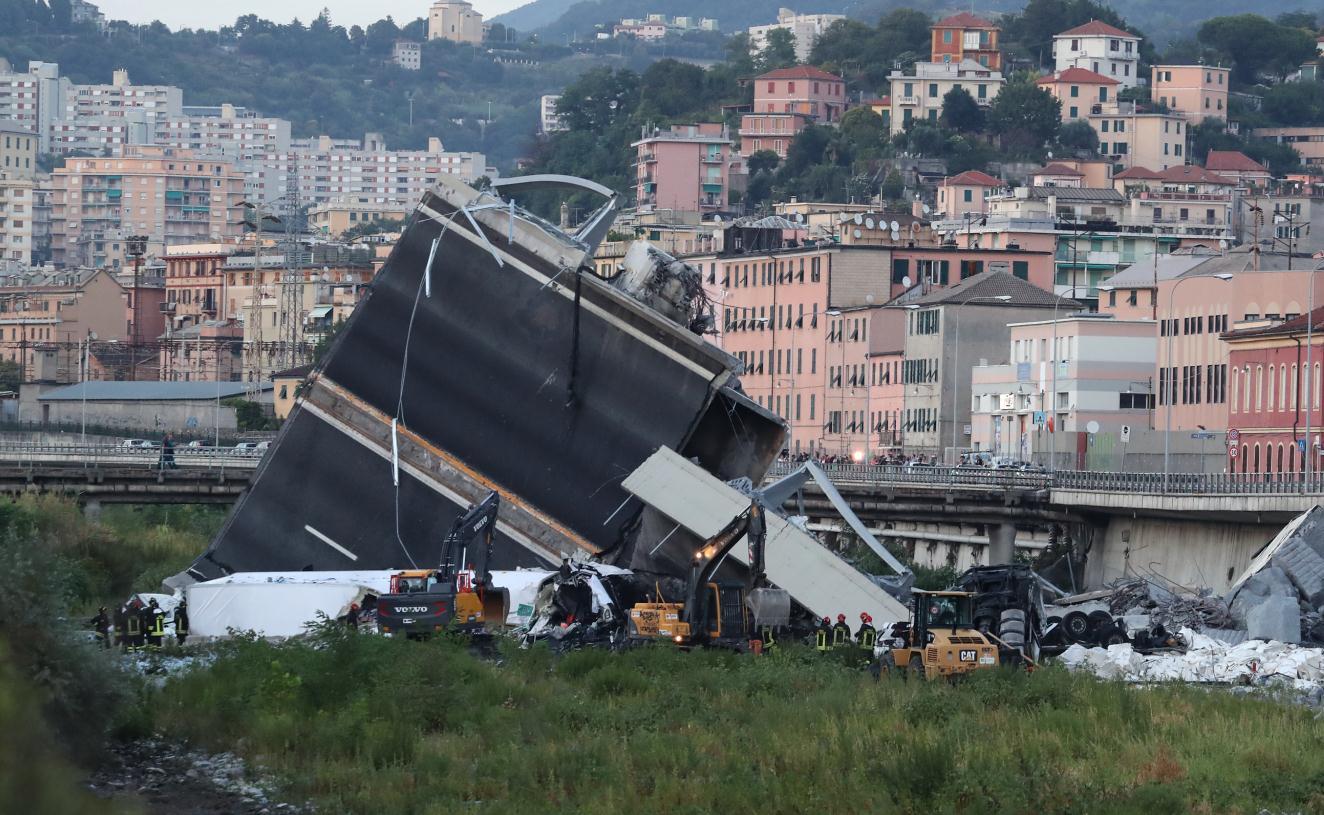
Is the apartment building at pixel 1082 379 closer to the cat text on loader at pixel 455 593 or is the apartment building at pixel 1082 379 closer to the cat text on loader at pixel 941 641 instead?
the cat text on loader at pixel 455 593

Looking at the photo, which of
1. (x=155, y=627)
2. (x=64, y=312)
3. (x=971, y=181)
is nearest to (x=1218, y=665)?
(x=155, y=627)

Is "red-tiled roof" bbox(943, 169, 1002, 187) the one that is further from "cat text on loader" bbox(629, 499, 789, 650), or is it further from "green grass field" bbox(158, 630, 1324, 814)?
"green grass field" bbox(158, 630, 1324, 814)

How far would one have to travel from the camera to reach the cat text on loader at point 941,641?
41.9m

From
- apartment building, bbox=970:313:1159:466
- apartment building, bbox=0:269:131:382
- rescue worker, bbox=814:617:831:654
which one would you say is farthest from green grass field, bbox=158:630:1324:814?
apartment building, bbox=0:269:131:382

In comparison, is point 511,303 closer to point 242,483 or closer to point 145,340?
point 242,483

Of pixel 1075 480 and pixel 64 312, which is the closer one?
pixel 1075 480

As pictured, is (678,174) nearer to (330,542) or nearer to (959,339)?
(959,339)

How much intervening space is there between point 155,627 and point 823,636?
11858 mm

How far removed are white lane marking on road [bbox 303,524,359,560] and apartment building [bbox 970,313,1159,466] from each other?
144ft

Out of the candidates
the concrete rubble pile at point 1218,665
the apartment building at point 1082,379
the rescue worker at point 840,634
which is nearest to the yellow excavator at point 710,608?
the rescue worker at point 840,634

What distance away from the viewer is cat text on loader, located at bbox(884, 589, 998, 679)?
4194 centimetres

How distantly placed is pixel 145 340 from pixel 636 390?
13329cm

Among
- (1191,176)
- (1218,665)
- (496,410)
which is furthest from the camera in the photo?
(1191,176)

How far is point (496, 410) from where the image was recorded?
204ft
